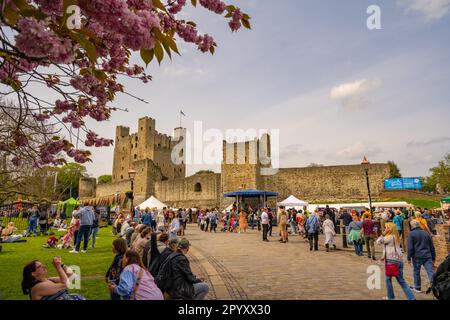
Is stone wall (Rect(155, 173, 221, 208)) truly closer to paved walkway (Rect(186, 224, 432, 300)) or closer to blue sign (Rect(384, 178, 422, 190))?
blue sign (Rect(384, 178, 422, 190))

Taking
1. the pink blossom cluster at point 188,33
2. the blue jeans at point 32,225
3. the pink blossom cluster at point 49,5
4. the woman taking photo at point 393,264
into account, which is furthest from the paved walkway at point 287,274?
the blue jeans at point 32,225

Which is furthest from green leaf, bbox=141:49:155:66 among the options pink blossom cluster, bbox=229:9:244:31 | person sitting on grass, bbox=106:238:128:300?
person sitting on grass, bbox=106:238:128:300

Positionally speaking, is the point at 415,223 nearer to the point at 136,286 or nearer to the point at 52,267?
the point at 136,286

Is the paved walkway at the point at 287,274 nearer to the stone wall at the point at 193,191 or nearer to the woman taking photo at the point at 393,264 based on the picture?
the woman taking photo at the point at 393,264

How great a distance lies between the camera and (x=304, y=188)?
133ft

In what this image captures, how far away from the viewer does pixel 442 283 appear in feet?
12.3

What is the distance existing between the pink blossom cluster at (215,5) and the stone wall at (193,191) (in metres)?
36.8

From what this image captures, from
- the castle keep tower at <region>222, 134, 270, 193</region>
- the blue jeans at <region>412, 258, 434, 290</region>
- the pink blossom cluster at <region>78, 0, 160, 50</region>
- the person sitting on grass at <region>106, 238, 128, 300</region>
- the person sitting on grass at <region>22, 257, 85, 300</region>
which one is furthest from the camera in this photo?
the castle keep tower at <region>222, 134, 270, 193</region>

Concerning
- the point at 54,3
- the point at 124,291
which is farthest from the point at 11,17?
the point at 124,291

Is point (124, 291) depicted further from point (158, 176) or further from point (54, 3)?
point (158, 176)

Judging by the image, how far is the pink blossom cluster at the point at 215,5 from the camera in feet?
10.8

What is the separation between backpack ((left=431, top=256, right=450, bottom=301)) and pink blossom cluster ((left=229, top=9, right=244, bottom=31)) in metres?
Result: 3.69

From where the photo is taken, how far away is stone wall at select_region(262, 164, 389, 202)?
37531 millimetres

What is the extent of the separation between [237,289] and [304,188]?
117 ft
